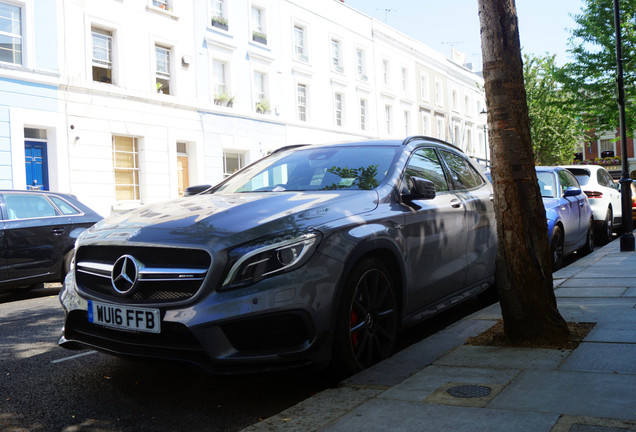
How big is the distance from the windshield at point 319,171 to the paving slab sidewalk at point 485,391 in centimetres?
132

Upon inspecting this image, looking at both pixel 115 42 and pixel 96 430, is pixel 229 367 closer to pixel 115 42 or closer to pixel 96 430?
pixel 96 430

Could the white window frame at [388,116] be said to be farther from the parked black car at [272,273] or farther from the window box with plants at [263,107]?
the parked black car at [272,273]

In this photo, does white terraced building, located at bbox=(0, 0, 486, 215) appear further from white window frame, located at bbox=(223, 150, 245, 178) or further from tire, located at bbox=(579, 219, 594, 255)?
tire, located at bbox=(579, 219, 594, 255)

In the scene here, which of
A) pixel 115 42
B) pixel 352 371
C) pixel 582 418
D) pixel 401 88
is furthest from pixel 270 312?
pixel 401 88

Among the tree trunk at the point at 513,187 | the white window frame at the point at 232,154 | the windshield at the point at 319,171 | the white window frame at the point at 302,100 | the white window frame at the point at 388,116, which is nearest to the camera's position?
the tree trunk at the point at 513,187

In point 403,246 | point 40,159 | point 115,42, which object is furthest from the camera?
point 115,42

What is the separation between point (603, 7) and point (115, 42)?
17.8 metres

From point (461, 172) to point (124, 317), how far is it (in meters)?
3.69

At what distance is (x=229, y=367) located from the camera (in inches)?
134

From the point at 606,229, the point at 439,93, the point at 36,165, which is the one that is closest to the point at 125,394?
the point at 606,229

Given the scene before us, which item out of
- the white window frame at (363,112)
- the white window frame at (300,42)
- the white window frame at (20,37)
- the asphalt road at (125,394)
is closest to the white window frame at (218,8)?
the white window frame at (300,42)

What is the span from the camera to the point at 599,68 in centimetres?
2462

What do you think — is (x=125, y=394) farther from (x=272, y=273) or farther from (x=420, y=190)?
(x=420, y=190)

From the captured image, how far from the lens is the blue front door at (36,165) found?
53.4 feet
